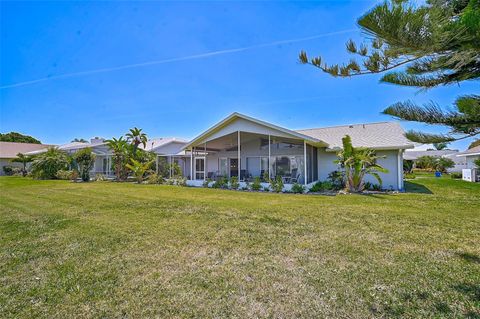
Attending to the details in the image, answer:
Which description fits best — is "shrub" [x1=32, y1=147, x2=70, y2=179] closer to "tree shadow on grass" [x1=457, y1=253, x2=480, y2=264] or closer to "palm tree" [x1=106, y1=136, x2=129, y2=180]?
"palm tree" [x1=106, y1=136, x2=129, y2=180]

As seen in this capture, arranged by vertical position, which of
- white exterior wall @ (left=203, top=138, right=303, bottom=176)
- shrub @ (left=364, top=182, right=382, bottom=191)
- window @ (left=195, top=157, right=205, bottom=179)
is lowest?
shrub @ (left=364, top=182, right=382, bottom=191)

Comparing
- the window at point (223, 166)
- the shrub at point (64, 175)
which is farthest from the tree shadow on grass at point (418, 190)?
the shrub at point (64, 175)

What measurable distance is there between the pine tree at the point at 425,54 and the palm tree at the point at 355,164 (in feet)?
32.9

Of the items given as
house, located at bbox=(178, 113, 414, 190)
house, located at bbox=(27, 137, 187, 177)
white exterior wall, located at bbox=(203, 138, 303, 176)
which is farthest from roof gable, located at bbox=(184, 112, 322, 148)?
house, located at bbox=(27, 137, 187, 177)

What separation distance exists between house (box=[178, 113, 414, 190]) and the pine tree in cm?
1081

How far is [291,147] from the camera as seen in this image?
17.5 metres

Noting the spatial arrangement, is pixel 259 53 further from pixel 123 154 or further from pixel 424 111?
pixel 123 154

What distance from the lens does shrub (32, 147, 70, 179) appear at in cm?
2488

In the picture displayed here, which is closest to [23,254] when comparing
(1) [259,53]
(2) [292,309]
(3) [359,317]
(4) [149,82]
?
(2) [292,309]

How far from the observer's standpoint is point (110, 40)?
13109mm

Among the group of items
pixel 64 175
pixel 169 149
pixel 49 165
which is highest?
pixel 169 149

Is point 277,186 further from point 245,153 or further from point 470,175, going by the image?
point 470,175

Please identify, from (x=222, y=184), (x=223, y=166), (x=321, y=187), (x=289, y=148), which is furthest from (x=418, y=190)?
(x=223, y=166)

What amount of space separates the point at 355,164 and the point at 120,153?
20.4 metres
